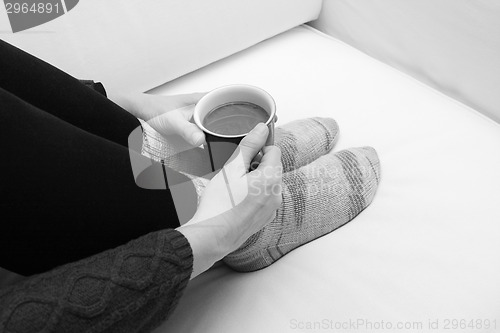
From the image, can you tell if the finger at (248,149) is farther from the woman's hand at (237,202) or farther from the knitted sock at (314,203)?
the knitted sock at (314,203)

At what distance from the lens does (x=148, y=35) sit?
2.62ft

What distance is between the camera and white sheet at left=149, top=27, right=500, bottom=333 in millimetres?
508

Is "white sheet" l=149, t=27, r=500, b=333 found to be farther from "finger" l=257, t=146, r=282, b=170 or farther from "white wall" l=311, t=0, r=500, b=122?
"finger" l=257, t=146, r=282, b=170

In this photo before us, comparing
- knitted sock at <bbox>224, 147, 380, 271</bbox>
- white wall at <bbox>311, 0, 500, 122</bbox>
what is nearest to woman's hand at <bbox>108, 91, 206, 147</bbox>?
knitted sock at <bbox>224, 147, 380, 271</bbox>

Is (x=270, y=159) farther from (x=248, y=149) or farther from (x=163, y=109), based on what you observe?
(x=163, y=109)

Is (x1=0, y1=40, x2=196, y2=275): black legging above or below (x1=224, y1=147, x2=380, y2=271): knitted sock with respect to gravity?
above

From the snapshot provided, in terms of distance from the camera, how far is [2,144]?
416 mm

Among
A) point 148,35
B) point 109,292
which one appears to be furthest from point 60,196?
point 148,35

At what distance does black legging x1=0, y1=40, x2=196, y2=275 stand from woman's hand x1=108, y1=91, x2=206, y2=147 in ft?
0.35

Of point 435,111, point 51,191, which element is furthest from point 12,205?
point 435,111

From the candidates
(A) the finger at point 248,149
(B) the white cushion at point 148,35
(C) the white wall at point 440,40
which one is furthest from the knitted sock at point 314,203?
(B) the white cushion at point 148,35

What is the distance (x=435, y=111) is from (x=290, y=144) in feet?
0.85

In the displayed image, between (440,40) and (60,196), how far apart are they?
0.67 meters

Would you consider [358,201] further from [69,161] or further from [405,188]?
[69,161]
